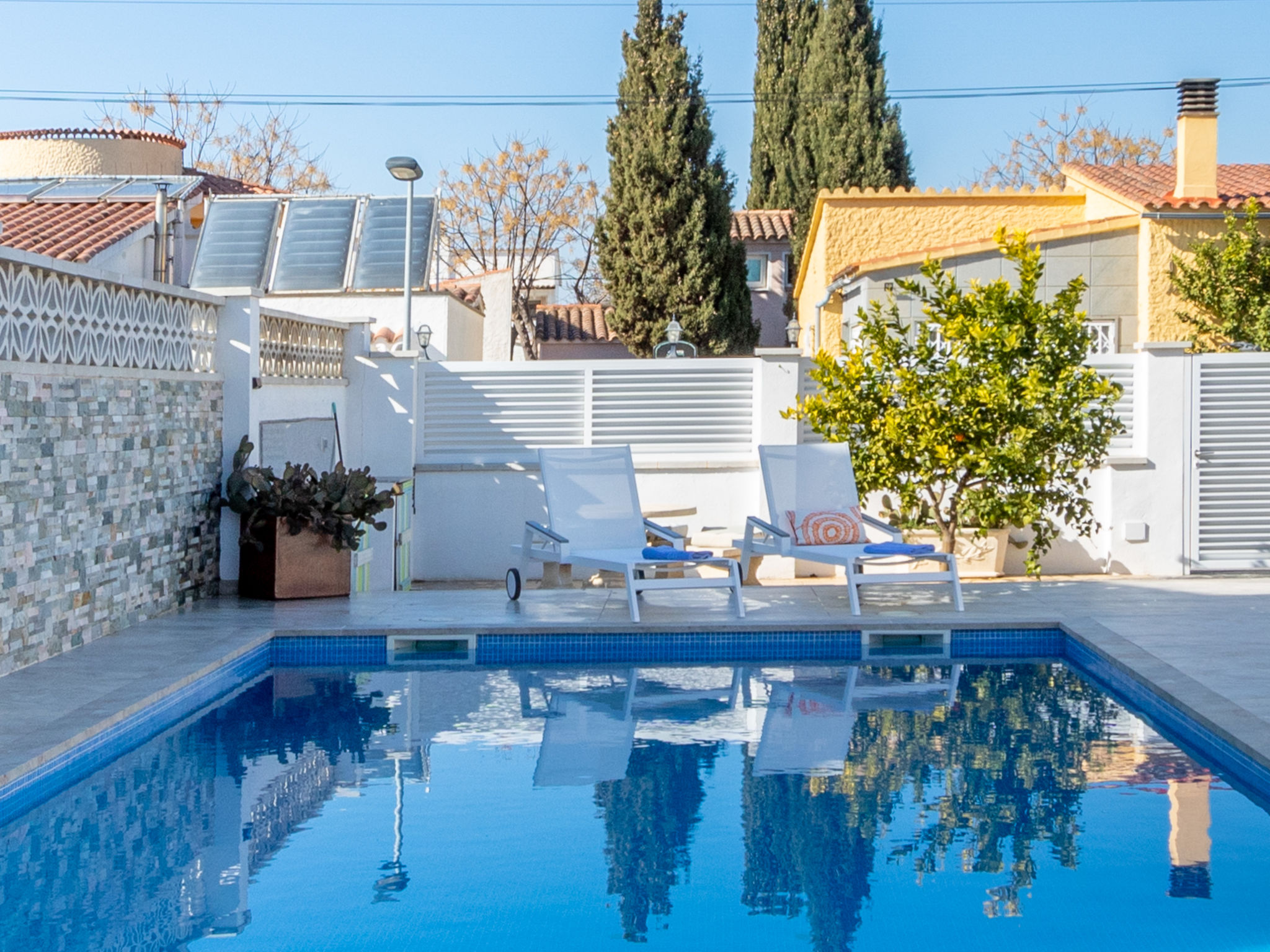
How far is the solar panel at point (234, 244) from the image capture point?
1825cm

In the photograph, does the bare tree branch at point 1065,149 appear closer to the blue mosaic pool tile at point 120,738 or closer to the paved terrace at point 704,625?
the paved terrace at point 704,625

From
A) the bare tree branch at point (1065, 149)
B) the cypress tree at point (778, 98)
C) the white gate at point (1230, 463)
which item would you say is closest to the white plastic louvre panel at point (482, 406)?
the white gate at point (1230, 463)

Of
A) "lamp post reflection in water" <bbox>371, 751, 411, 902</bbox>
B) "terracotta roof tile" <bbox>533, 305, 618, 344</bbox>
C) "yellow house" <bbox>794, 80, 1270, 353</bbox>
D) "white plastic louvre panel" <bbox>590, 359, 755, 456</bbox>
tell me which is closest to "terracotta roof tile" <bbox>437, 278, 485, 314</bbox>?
"terracotta roof tile" <bbox>533, 305, 618, 344</bbox>

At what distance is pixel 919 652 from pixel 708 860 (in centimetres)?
448

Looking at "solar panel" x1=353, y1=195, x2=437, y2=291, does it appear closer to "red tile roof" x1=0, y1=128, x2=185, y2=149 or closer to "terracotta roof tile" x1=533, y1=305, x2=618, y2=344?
"red tile roof" x1=0, y1=128, x2=185, y2=149

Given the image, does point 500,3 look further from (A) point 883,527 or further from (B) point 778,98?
(A) point 883,527

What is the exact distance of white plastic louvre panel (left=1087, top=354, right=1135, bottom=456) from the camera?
1235 cm

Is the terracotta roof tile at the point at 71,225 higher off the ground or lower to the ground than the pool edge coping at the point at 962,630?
higher

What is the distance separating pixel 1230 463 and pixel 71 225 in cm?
1166

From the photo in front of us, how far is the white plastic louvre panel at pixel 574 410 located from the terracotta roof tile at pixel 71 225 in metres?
3.71

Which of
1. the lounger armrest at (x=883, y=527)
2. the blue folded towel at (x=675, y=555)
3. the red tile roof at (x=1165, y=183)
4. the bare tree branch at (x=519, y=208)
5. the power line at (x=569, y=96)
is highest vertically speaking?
the power line at (x=569, y=96)

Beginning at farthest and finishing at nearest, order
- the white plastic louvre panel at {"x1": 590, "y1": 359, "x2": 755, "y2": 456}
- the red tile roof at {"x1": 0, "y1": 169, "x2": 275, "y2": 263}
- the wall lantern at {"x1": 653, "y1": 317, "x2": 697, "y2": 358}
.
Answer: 1. the wall lantern at {"x1": 653, "y1": 317, "x2": 697, "y2": 358}
2. the red tile roof at {"x1": 0, "y1": 169, "x2": 275, "y2": 263}
3. the white plastic louvre panel at {"x1": 590, "y1": 359, "x2": 755, "y2": 456}

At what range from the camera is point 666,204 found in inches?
1091

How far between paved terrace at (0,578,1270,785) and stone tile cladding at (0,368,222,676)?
0.21 metres
